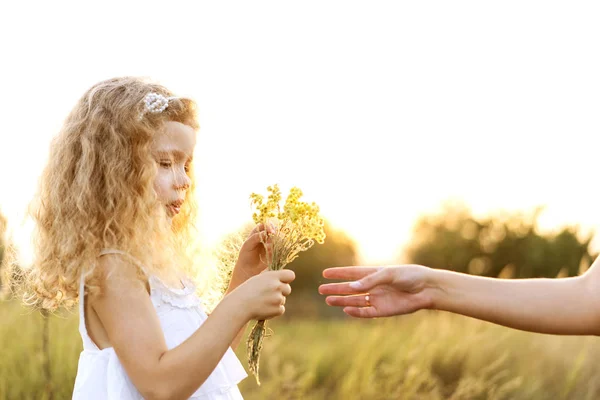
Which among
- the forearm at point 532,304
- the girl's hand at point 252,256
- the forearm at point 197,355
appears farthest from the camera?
the girl's hand at point 252,256

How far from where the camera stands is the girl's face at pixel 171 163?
245 centimetres

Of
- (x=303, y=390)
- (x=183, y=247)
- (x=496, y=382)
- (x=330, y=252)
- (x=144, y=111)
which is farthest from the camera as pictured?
(x=330, y=252)

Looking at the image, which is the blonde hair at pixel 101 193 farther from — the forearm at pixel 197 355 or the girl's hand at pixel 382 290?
the girl's hand at pixel 382 290

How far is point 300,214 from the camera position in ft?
8.16

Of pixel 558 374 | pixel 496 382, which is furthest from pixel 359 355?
pixel 558 374

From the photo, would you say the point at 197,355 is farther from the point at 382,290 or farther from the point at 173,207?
the point at 382,290

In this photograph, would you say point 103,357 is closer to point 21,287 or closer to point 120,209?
point 120,209

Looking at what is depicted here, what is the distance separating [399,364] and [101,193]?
395 centimetres

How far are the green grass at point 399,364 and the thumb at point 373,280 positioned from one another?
251 cm

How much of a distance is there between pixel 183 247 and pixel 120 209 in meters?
0.51

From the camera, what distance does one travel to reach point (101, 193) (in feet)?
8.05

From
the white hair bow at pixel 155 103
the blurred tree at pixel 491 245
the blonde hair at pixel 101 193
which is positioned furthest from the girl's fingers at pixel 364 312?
the blurred tree at pixel 491 245

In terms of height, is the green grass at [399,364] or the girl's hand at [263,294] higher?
the girl's hand at [263,294]

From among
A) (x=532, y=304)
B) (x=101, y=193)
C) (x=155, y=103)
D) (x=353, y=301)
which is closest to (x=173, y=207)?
(x=101, y=193)
